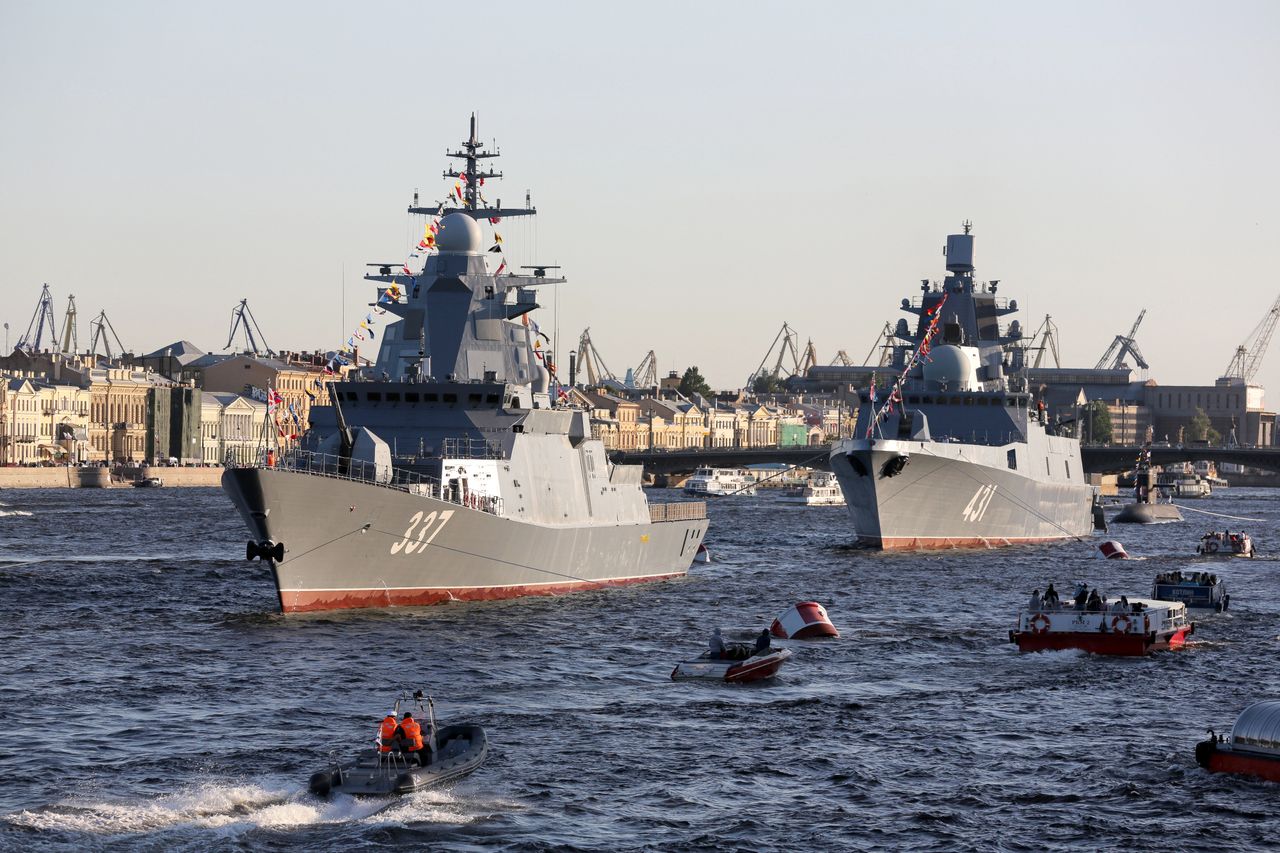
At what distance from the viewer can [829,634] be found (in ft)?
143

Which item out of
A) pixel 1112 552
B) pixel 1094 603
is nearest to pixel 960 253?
pixel 1112 552

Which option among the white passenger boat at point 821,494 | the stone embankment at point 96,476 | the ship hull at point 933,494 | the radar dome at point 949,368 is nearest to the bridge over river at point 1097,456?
the white passenger boat at point 821,494

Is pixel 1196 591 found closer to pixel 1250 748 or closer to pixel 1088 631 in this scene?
pixel 1088 631

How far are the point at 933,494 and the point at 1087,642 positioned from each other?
3130cm

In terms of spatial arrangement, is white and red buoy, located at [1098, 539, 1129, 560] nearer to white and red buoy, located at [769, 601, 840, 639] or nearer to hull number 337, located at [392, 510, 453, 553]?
white and red buoy, located at [769, 601, 840, 639]

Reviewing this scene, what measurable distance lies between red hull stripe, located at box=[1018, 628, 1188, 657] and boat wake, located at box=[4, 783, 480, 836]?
1997 cm

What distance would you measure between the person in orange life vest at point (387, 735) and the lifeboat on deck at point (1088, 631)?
20115mm

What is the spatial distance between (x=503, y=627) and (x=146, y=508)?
73.9 meters

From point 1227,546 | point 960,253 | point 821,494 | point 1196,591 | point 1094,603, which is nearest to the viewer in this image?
point 1094,603

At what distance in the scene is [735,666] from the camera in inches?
1426

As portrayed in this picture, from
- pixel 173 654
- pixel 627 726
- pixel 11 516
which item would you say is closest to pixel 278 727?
pixel 627 726

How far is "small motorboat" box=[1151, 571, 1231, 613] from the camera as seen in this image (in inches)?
2050

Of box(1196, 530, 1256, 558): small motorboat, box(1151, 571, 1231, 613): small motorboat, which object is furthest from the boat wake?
box(1196, 530, 1256, 558): small motorboat

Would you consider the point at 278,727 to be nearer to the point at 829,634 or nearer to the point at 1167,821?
the point at 1167,821
